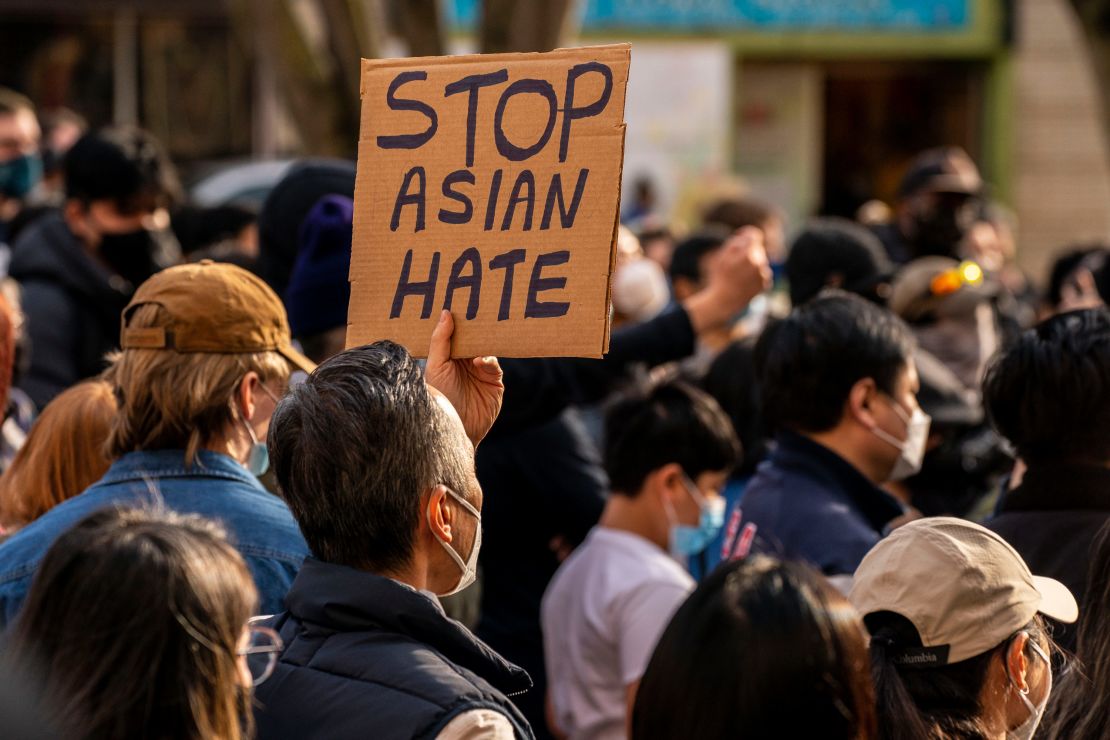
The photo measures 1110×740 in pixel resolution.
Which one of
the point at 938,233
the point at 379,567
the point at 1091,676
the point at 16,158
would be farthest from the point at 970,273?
the point at 16,158

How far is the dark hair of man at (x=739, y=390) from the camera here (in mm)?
4957

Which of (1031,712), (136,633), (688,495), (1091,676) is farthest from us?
(688,495)

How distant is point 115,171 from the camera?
5.24 meters

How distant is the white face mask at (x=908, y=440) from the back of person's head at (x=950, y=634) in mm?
1251

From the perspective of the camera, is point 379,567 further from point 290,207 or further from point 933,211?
Answer: point 933,211

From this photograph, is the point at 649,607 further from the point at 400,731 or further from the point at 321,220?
the point at 400,731

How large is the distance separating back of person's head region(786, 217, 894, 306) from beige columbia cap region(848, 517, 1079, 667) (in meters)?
2.79

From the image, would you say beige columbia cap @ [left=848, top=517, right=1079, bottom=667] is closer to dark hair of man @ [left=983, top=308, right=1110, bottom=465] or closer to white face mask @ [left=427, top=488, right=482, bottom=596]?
white face mask @ [left=427, top=488, right=482, bottom=596]

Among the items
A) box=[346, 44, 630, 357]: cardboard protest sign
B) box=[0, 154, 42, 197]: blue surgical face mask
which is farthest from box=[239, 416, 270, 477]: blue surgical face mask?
box=[0, 154, 42, 197]: blue surgical face mask

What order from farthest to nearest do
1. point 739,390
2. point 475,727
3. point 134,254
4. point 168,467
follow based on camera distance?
1. point 134,254
2. point 739,390
3. point 168,467
4. point 475,727

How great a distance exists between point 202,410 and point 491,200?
2.39 feet

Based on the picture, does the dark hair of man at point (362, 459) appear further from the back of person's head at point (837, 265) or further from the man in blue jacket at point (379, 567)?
the back of person's head at point (837, 265)

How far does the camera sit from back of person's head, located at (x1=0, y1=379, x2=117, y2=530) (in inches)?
129

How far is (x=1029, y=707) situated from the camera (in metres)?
2.39
